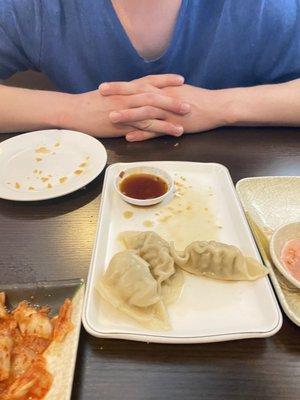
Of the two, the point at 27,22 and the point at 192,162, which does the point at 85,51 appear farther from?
the point at 192,162

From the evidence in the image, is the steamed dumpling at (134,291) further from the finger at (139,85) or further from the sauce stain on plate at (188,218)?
the finger at (139,85)

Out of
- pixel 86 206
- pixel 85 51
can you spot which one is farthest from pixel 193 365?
pixel 85 51

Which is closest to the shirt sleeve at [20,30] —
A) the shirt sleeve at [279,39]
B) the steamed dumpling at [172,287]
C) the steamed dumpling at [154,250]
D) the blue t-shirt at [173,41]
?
the blue t-shirt at [173,41]

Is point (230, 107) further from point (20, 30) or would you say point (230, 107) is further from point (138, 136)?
point (20, 30)

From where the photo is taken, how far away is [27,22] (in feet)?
6.03

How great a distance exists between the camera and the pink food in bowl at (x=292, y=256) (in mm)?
1060

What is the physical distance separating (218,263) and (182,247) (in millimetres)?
168

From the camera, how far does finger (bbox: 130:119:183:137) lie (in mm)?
1665

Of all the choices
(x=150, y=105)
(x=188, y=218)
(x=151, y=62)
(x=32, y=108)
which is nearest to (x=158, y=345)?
(x=188, y=218)

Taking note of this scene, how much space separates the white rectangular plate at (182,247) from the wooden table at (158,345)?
0.15 ft

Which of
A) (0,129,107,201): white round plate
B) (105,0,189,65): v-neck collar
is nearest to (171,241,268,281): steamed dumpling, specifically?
(0,129,107,201): white round plate

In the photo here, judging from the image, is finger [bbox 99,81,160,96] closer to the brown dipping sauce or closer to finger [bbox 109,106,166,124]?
finger [bbox 109,106,166,124]

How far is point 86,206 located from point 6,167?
0.45 meters

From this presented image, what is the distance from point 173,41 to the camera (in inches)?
A: 72.1
